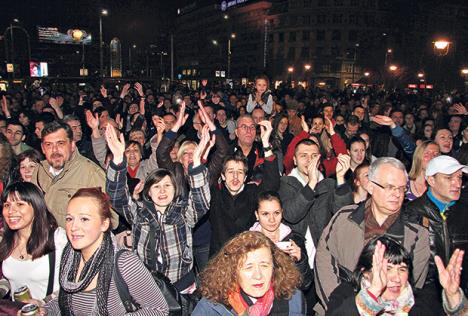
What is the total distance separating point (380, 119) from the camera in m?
6.95

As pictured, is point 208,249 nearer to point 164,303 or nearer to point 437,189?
point 164,303

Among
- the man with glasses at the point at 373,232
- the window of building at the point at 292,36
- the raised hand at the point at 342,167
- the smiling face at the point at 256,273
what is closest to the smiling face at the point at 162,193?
the smiling face at the point at 256,273

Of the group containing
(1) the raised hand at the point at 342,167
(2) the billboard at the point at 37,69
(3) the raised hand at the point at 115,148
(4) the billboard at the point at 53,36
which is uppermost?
(4) the billboard at the point at 53,36

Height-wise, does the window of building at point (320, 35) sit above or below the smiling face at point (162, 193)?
above

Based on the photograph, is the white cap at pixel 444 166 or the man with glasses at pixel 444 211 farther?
the white cap at pixel 444 166

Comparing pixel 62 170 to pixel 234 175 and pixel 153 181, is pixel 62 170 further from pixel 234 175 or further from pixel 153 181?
pixel 234 175

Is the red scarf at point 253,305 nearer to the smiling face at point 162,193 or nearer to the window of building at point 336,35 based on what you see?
the smiling face at point 162,193

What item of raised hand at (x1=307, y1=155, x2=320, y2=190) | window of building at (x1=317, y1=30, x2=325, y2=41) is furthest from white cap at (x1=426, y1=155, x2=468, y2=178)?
window of building at (x1=317, y1=30, x2=325, y2=41)

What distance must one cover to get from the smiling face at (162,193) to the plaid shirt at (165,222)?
6cm

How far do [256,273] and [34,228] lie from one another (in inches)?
84.2

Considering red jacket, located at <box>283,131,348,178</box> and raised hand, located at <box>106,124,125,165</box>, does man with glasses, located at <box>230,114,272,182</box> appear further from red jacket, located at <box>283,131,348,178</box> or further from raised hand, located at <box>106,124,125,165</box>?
raised hand, located at <box>106,124,125,165</box>

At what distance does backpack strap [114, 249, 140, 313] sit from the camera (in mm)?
2916

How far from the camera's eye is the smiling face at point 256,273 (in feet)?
9.21

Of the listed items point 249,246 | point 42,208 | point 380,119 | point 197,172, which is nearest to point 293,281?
point 249,246
